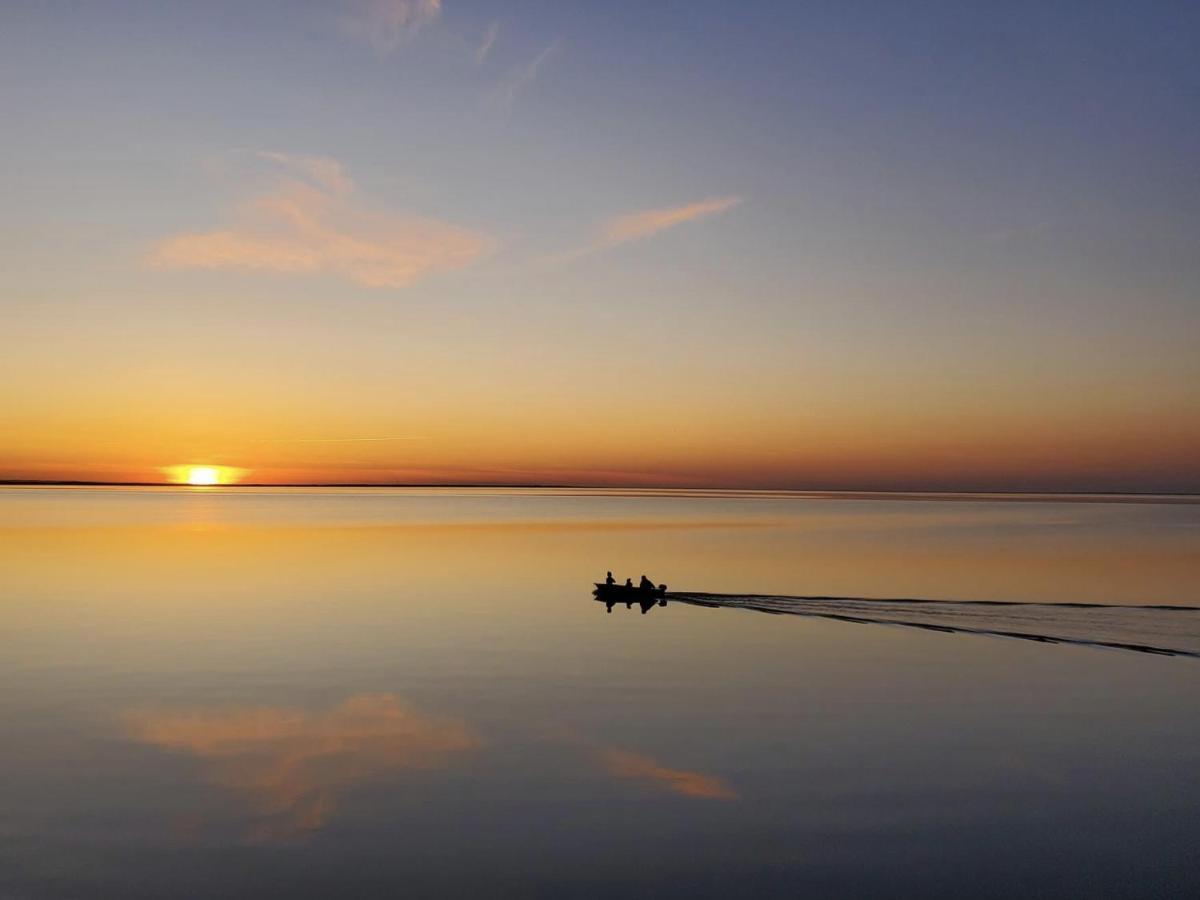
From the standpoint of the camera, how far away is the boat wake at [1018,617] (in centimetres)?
3897

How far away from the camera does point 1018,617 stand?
1763 inches

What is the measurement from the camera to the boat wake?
3897cm

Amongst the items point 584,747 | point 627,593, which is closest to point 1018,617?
point 627,593

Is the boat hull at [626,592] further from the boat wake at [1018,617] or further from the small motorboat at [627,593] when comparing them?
the boat wake at [1018,617]

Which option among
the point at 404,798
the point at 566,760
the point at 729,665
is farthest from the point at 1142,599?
the point at 404,798

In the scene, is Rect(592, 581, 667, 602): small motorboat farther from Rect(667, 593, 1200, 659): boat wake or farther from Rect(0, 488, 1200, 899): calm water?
Rect(667, 593, 1200, 659): boat wake

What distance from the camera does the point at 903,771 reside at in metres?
21.0

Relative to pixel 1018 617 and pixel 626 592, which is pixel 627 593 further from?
pixel 1018 617

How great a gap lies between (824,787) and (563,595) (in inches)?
1393

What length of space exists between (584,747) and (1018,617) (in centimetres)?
2947

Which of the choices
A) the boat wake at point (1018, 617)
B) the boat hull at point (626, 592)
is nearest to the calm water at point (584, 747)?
the boat wake at point (1018, 617)

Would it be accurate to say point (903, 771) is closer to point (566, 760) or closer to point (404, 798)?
point (566, 760)

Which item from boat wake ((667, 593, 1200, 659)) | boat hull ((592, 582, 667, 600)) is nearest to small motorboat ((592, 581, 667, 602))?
boat hull ((592, 582, 667, 600))

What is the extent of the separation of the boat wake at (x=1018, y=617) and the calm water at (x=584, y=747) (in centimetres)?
35
